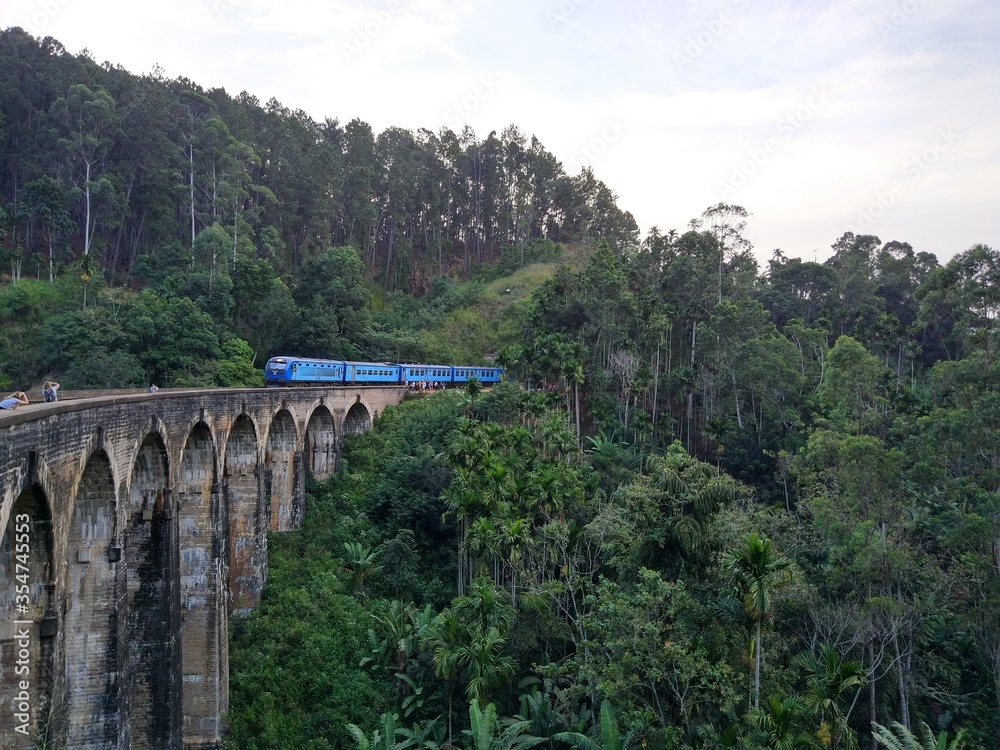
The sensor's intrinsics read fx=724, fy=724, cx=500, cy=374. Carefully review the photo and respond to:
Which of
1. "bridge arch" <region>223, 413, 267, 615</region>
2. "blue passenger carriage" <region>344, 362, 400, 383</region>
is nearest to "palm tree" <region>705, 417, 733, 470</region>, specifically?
"blue passenger carriage" <region>344, 362, 400, 383</region>

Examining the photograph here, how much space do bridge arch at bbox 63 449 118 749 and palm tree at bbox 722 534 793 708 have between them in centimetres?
1152

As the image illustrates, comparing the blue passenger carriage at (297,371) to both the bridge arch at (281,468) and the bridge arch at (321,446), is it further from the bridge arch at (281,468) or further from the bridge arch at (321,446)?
the bridge arch at (281,468)

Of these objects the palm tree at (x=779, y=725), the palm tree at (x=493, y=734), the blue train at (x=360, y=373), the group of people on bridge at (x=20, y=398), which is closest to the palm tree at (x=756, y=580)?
the palm tree at (x=779, y=725)

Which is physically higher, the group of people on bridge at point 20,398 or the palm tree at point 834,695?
the group of people on bridge at point 20,398

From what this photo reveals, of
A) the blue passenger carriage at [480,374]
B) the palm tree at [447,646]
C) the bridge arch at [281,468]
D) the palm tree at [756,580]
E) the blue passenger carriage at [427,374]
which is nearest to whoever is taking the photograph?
the palm tree at [756,580]

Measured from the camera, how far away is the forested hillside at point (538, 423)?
17578 mm

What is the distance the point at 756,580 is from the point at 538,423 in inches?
767

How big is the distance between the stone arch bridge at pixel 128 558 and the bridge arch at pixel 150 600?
0.08 feet

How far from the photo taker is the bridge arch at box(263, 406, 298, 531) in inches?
1045

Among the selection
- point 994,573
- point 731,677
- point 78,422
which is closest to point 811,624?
point 994,573

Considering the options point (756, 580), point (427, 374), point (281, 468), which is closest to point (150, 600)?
point (756, 580)

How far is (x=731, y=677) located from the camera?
1512 centimetres

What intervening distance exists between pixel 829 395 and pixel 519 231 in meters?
48.2

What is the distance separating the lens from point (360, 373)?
1487 inches
